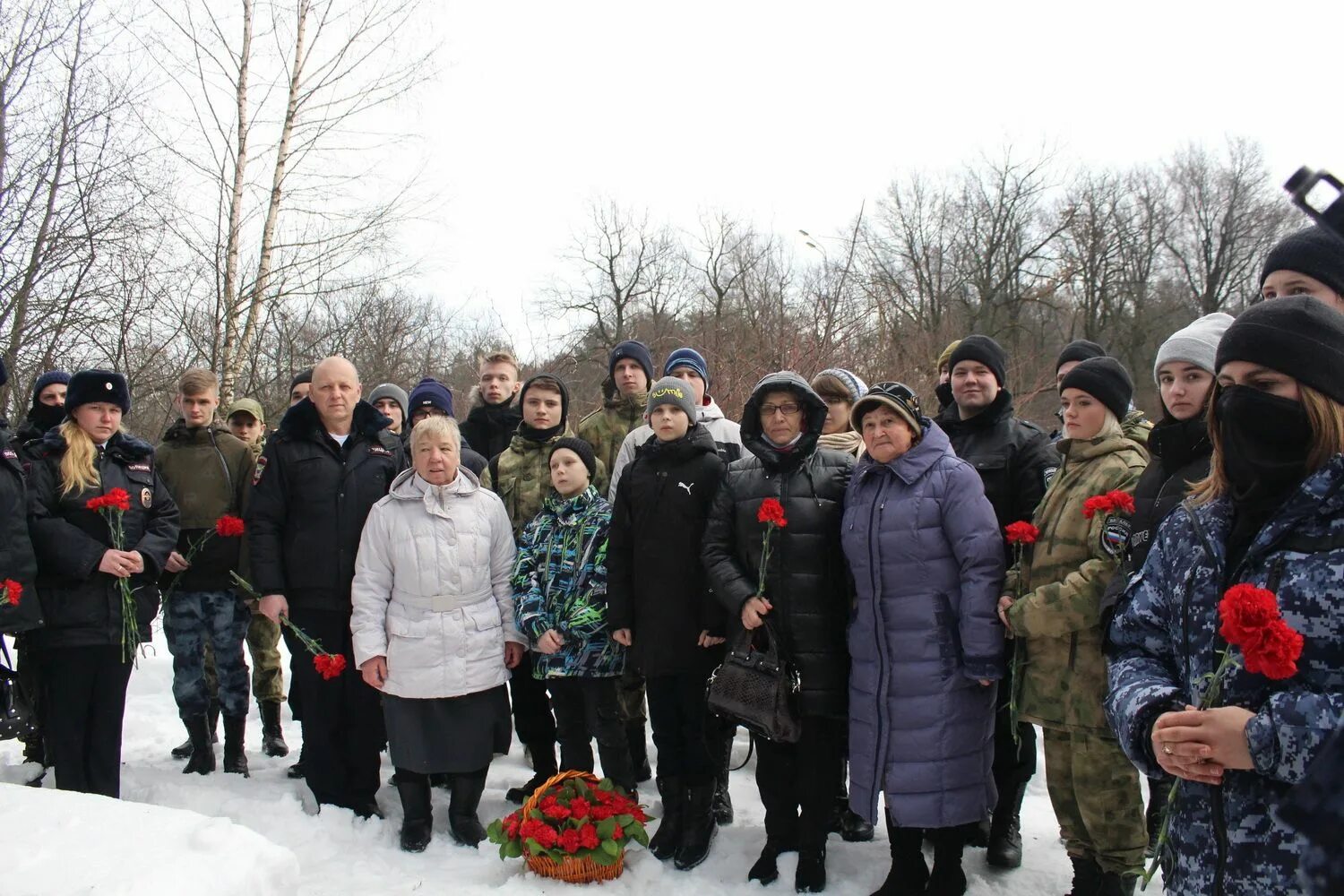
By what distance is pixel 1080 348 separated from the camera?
494 cm

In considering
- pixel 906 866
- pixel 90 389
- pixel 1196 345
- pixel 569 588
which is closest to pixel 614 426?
pixel 569 588

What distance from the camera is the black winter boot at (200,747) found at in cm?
523

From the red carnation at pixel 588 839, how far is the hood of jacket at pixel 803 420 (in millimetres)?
1775

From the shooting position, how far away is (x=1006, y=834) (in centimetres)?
416

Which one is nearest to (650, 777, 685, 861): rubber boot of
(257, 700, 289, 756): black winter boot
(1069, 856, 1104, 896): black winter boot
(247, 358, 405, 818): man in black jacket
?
(247, 358, 405, 818): man in black jacket

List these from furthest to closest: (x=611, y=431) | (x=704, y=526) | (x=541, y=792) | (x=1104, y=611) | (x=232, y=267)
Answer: (x=232, y=267)
(x=611, y=431)
(x=704, y=526)
(x=541, y=792)
(x=1104, y=611)

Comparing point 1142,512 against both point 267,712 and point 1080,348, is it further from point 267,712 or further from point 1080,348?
point 267,712

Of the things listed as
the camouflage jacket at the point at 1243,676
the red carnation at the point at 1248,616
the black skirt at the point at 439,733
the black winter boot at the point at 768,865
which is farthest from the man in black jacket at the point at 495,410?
the red carnation at the point at 1248,616

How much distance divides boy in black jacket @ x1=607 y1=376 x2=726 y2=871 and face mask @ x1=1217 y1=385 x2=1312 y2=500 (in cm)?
256

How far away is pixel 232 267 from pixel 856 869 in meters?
10.5

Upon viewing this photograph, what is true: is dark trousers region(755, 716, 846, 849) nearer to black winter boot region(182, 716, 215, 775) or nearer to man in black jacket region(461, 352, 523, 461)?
man in black jacket region(461, 352, 523, 461)

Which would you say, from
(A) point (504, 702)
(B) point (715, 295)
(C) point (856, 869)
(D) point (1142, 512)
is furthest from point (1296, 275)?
(B) point (715, 295)

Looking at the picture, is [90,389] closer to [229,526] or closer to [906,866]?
[229,526]

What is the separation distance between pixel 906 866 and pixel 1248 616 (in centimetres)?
253
